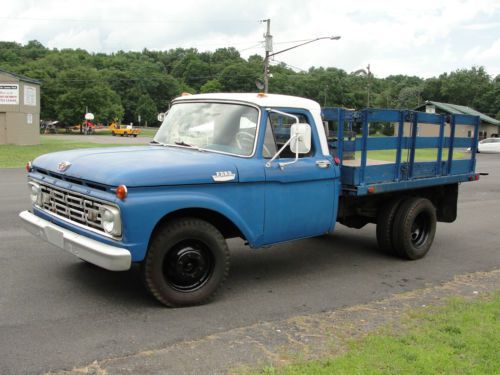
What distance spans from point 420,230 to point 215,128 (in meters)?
3.57

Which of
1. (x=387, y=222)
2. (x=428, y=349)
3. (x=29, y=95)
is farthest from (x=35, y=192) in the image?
(x=29, y=95)

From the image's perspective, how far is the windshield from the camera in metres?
5.36

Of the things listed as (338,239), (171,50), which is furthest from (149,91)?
(338,239)

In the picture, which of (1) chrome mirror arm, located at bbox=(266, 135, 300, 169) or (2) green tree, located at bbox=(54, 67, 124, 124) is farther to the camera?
(2) green tree, located at bbox=(54, 67, 124, 124)

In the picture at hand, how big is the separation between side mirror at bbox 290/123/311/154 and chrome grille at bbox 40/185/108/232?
198 cm

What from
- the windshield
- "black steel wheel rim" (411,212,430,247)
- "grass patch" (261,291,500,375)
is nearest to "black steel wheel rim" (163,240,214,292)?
the windshield

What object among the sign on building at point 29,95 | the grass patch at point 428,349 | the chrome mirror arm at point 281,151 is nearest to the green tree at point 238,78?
the sign on building at point 29,95

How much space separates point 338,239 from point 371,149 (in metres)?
2.33

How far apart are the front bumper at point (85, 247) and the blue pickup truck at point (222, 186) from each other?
0.03ft

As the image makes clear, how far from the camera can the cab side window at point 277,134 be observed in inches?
213

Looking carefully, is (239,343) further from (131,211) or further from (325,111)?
(325,111)

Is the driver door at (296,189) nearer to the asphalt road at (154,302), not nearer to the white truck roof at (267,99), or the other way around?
the white truck roof at (267,99)

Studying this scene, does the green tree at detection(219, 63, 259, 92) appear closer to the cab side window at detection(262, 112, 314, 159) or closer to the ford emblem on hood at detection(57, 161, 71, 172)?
the cab side window at detection(262, 112, 314, 159)

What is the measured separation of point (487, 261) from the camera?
23.8 ft
